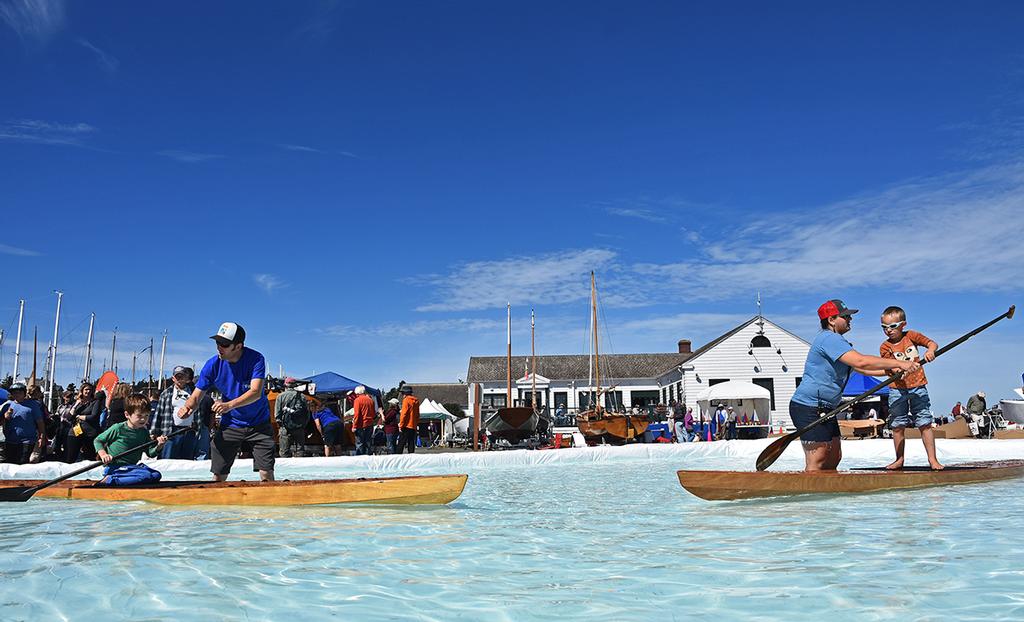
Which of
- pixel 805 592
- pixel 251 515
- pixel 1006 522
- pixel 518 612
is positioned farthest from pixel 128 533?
pixel 1006 522

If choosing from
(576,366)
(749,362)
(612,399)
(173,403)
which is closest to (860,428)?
(749,362)

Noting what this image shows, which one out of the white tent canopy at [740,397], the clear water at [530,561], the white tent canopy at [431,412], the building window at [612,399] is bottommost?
the clear water at [530,561]

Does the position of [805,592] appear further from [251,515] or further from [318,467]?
[318,467]

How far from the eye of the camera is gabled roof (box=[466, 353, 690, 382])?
4812 cm

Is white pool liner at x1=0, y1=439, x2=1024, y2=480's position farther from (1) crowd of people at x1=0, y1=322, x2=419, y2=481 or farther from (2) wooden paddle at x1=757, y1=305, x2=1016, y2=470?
(2) wooden paddle at x1=757, y1=305, x2=1016, y2=470

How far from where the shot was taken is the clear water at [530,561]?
3369 mm

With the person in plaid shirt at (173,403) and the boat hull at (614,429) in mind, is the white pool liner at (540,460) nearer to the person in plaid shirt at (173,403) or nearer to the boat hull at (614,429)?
the person in plaid shirt at (173,403)

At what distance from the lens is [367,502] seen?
669 cm

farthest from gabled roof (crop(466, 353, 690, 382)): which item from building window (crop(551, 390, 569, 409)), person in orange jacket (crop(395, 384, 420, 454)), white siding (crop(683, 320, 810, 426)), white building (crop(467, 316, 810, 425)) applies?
person in orange jacket (crop(395, 384, 420, 454))

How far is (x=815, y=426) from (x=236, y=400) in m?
5.28

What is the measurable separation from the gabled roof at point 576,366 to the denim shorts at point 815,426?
39763 millimetres

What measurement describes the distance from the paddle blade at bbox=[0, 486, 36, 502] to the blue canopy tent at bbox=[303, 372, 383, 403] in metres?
16.3

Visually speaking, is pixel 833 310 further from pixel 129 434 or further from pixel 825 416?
pixel 129 434

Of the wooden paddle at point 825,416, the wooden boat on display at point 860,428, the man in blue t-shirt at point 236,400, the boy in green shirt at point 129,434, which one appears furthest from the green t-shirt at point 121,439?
the wooden boat on display at point 860,428
